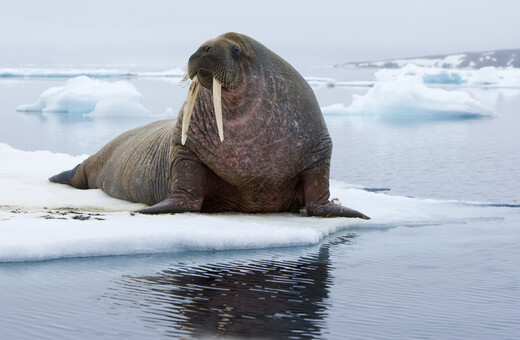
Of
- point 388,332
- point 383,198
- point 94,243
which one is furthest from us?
point 383,198

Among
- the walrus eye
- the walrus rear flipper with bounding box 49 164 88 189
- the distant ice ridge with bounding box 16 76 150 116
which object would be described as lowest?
the walrus rear flipper with bounding box 49 164 88 189

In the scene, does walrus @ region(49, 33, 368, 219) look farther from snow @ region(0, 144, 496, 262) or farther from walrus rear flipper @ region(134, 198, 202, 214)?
snow @ region(0, 144, 496, 262)

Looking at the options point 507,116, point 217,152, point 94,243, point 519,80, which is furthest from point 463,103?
point 519,80

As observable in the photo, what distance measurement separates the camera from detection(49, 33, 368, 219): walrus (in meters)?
5.73

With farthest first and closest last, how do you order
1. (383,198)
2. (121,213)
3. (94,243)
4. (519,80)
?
1. (519,80)
2. (383,198)
3. (121,213)
4. (94,243)

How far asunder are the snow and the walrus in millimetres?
182

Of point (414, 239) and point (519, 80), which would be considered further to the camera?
point (519, 80)

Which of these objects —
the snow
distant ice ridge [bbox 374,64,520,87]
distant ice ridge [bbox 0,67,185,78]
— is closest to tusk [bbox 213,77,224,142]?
the snow

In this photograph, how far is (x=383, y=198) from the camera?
24.0ft

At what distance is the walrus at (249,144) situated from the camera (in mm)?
5730

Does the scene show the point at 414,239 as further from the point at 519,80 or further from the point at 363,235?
the point at 519,80

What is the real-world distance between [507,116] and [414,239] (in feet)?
68.7

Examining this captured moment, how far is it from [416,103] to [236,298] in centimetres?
2062

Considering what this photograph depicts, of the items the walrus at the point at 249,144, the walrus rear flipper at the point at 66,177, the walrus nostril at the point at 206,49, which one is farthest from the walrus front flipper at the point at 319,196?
the walrus rear flipper at the point at 66,177
